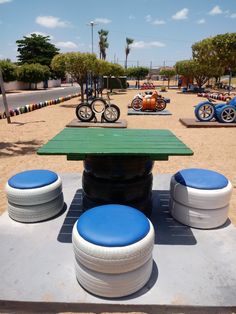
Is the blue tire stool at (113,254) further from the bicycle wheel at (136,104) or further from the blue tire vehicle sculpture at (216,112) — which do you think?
the bicycle wheel at (136,104)

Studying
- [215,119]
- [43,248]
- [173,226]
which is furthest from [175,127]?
[43,248]

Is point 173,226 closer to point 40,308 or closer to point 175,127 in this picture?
point 40,308

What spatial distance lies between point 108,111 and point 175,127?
10.5 feet

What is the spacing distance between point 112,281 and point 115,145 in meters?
1.73

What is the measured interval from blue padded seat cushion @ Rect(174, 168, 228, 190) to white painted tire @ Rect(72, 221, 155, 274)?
4.73ft

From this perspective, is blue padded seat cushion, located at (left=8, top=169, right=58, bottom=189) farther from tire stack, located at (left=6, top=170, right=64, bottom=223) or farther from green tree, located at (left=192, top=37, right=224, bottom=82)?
green tree, located at (left=192, top=37, right=224, bottom=82)

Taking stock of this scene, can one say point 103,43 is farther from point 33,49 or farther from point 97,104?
point 97,104

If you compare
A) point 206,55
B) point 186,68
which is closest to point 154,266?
point 206,55

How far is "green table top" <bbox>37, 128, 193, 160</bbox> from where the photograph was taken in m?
3.31

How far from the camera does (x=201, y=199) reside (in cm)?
373

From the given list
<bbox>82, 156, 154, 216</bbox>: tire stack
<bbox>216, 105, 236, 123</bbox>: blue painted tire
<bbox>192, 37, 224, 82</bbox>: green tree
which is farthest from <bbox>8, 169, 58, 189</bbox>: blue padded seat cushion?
<bbox>192, 37, 224, 82</bbox>: green tree

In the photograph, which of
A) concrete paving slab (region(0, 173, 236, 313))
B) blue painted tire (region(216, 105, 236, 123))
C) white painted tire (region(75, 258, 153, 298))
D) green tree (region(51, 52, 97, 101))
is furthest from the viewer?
green tree (region(51, 52, 97, 101))

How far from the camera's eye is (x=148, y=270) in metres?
2.87

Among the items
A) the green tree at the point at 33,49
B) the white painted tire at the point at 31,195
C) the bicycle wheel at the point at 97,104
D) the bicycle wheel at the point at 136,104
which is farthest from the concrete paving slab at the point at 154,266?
the green tree at the point at 33,49
